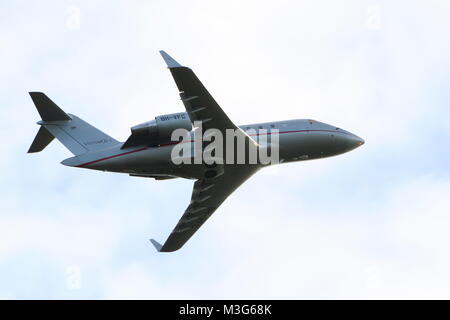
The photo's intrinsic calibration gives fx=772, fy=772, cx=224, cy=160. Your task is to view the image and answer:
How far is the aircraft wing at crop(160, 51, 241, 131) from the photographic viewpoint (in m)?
36.5

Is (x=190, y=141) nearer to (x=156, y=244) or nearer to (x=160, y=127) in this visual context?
(x=160, y=127)

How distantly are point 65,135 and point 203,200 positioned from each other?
30.1ft

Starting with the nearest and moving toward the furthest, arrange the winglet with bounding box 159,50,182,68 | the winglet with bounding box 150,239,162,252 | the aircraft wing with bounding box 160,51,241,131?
the winglet with bounding box 159,50,182,68 → the aircraft wing with bounding box 160,51,241,131 → the winglet with bounding box 150,239,162,252

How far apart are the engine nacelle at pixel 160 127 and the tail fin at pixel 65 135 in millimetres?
2560

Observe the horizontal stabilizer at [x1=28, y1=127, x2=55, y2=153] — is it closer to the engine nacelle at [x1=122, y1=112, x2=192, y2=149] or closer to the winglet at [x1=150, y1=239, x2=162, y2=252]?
the engine nacelle at [x1=122, y1=112, x2=192, y2=149]

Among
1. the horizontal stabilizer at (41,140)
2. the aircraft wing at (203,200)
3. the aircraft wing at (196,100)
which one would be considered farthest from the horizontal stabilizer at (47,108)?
the aircraft wing at (203,200)

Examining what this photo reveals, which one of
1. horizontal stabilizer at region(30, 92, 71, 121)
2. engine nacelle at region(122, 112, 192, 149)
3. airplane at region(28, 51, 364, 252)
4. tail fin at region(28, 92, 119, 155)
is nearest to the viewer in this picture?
airplane at region(28, 51, 364, 252)

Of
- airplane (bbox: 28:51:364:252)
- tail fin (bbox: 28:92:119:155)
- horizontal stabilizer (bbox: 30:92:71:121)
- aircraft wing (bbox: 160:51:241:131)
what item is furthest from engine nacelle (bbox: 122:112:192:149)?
horizontal stabilizer (bbox: 30:92:71:121)

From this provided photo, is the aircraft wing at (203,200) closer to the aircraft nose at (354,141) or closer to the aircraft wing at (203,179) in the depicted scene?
the aircraft wing at (203,179)

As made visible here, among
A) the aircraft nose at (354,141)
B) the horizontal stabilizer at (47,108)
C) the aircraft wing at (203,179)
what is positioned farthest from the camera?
the aircraft nose at (354,141)

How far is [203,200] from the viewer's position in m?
45.9

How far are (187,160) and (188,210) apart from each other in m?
6.50

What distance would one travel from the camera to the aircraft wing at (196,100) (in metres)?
36.5

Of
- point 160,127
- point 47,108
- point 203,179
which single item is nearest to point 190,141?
point 160,127
